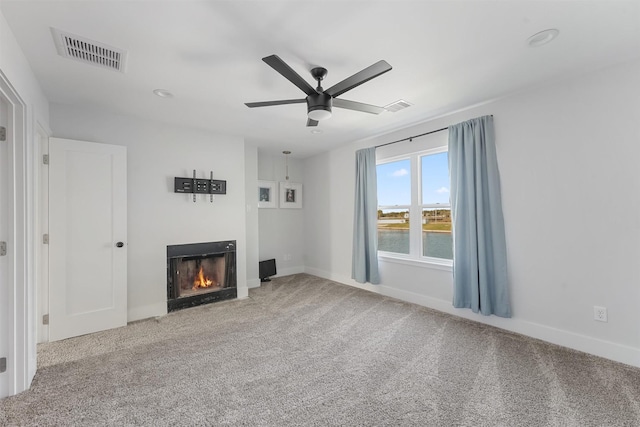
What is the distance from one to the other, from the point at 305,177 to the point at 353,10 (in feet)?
14.5

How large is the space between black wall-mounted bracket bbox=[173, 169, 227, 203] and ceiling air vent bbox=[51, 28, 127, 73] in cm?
169

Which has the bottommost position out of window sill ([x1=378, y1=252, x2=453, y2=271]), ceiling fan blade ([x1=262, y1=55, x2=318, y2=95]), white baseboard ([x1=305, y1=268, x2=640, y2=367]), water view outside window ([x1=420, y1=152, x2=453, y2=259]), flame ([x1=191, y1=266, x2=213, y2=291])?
white baseboard ([x1=305, y1=268, x2=640, y2=367])

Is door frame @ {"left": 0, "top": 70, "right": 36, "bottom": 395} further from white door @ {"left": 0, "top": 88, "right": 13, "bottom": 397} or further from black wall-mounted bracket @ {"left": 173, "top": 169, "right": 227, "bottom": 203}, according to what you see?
black wall-mounted bracket @ {"left": 173, "top": 169, "right": 227, "bottom": 203}

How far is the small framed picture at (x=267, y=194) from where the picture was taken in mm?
5570

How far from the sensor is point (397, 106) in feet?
10.8

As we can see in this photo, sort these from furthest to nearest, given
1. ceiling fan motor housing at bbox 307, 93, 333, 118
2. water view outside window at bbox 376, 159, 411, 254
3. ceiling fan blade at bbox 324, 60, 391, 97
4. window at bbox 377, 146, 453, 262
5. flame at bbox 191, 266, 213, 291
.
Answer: water view outside window at bbox 376, 159, 411, 254
flame at bbox 191, 266, 213, 291
window at bbox 377, 146, 453, 262
ceiling fan motor housing at bbox 307, 93, 333, 118
ceiling fan blade at bbox 324, 60, 391, 97

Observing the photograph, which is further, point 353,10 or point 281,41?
point 281,41

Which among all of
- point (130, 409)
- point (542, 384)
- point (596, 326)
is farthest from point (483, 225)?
point (130, 409)

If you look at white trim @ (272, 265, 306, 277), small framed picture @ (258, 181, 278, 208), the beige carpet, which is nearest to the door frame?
the beige carpet

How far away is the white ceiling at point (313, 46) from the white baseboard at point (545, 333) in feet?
8.00

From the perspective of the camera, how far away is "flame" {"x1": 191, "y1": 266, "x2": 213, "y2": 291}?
4.06 meters

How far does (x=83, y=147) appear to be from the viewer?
3.12 m

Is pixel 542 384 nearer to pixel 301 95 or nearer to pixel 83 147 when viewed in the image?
pixel 301 95

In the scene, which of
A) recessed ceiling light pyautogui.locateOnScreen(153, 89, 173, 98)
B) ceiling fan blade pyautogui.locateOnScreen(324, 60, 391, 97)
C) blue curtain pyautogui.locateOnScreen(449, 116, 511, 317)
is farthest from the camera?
blue curtain pyautogui.locateOnScreen(449, 116, 511, 317)
